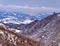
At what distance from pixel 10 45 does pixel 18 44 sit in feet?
2.20

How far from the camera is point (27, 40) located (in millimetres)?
20484

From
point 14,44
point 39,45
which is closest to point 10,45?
point 14,44

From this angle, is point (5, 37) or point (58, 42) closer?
point (5, 37)

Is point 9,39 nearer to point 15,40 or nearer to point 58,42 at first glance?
point 15,40

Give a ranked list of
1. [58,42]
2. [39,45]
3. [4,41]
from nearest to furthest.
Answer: [4,41] < [39,45] < [58,42]

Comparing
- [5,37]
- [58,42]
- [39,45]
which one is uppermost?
[5,37]

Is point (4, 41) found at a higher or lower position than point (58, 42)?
higher

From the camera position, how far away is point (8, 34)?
20.2m

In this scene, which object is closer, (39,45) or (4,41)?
(4,41)

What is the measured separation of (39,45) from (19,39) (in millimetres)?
1968

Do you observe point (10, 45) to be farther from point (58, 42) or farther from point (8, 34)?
point (58, 42)

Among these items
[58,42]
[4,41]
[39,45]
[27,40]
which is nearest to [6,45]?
[4,41]

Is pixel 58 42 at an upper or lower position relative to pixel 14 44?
lower

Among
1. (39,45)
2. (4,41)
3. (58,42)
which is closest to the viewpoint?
(4,41)
